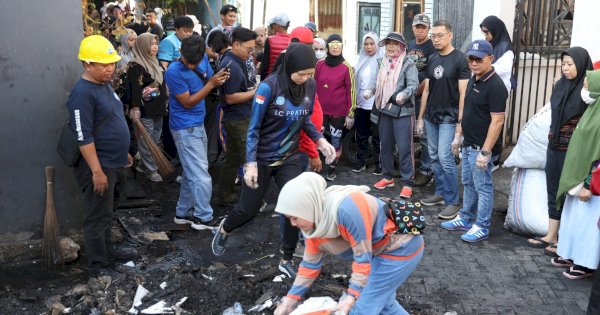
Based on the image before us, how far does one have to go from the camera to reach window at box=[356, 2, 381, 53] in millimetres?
15766

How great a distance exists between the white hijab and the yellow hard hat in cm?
250

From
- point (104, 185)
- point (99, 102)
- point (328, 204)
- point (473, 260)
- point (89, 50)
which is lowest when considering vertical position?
point (473, 260)

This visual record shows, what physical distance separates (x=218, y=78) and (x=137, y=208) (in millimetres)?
1991

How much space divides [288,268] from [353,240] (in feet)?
6.01

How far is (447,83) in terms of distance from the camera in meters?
7.10

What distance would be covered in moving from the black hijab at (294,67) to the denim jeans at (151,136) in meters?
3.17

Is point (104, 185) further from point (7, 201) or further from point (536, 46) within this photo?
point (536, 46)

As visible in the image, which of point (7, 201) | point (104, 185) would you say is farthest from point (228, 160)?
point (7, 201)

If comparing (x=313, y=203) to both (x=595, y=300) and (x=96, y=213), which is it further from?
(x=96, y=213)

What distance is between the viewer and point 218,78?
6.54 metres

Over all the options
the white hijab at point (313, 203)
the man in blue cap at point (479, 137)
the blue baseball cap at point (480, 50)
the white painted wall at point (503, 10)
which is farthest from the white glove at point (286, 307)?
the white painted wall at point (503, 10)

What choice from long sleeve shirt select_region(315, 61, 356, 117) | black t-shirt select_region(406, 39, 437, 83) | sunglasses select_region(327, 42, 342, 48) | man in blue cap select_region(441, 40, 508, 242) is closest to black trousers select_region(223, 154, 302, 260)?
man in blue cap select_region(441, 40, 508, 242)

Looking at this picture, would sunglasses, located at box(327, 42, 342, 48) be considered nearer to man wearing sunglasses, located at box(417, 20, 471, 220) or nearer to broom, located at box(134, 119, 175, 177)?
→ man wearing sunglasses, located at box(417, 20, 471, 220)

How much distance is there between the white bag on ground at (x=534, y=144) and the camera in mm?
6512
